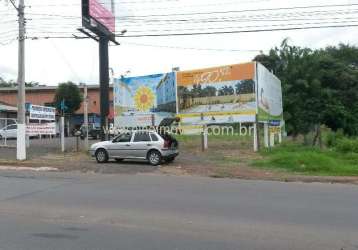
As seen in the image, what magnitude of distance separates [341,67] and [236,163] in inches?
973

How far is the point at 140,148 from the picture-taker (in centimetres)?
2352

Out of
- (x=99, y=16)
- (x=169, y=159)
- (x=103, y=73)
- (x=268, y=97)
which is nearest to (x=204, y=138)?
(x=268, y=97)

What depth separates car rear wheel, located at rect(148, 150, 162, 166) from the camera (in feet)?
75.5

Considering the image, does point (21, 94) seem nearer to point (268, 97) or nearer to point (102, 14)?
point (102, 14)

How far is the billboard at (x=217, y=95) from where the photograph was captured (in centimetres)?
2995

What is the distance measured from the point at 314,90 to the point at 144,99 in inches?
545

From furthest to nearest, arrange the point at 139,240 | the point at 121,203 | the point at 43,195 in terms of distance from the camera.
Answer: the point at 43,195
the point at 121,203
the point at 139,240

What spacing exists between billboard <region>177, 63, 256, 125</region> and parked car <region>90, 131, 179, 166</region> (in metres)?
7.16

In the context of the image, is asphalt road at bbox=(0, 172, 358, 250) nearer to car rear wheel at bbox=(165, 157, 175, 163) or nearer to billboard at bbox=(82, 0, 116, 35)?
car rear wheel at bbox=(165, 157, 175, 163)

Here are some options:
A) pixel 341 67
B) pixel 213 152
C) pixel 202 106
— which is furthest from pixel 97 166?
pixel 341 67

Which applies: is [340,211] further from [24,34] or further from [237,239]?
[24,34]

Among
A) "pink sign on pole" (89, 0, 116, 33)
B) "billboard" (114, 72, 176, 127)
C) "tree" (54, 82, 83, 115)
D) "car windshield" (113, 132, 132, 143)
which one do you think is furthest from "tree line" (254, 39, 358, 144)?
"tree" (54, 82, 83, 115)

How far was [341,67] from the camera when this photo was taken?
4469 cm

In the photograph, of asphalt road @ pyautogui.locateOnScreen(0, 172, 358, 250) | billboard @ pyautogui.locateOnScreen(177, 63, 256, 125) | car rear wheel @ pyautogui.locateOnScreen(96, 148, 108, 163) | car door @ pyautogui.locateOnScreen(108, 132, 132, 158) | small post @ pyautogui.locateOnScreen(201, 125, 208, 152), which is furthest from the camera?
billboard @ pyautogui.locateOnScreen(177, 63, 256, 125)
